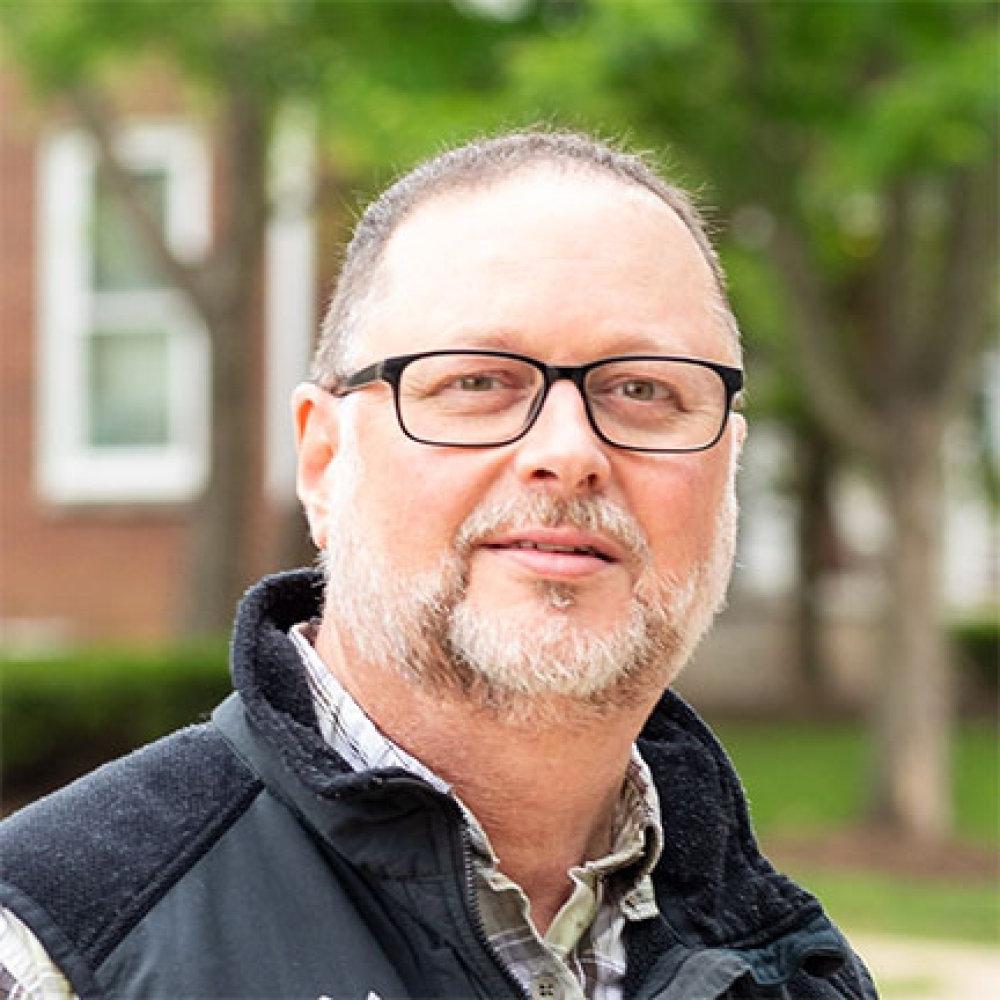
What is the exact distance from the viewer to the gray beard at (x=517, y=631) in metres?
1.91

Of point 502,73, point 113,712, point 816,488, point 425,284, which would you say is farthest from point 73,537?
point 425,284

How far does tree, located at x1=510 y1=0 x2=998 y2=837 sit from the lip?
7111 millimetres

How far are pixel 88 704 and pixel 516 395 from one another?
10537mm

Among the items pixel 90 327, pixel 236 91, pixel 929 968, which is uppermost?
pixel 236 91

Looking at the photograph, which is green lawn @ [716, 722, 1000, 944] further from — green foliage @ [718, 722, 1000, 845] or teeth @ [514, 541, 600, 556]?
teeth @ [514, 541, 600, 556]

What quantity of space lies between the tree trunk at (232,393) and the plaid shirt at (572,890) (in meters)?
12.5

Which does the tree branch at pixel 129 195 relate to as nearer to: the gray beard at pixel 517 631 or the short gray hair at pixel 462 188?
the short gray hair at pixel 462 188

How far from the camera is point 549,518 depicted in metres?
1.91

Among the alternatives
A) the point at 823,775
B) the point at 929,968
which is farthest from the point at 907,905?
the point at 823,775

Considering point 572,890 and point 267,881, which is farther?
point 572,890

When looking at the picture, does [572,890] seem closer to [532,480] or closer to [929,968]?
[532,480]

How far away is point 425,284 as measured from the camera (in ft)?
6.47

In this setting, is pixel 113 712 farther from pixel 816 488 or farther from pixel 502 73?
pixel 816 488

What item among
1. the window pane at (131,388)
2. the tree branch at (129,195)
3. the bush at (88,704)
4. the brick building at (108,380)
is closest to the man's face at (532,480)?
the bush at (88,704)
